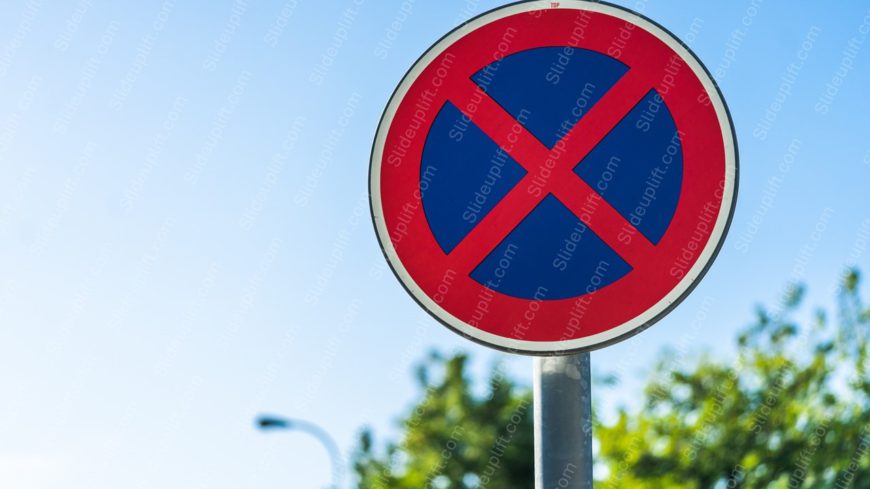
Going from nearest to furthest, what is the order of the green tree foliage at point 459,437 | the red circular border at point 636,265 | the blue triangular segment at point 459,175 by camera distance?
the red circular border at point 636,265 < the blue triangular segment at point 459,175 < the green tree foliage at point 459,437

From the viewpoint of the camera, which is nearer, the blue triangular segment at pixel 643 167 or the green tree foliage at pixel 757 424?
the blue triangular segment at pixel 643 167


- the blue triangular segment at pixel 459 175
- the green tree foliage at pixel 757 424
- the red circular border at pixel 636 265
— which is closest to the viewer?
the red circular border at pixel 636 265

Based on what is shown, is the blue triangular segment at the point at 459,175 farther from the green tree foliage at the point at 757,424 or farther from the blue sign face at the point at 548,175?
the green tree foliage at the point at 757,424

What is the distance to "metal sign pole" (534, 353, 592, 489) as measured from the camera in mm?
1525

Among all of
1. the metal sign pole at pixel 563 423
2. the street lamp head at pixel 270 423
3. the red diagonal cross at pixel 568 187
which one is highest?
the red diagonal cross at pixel 568 187

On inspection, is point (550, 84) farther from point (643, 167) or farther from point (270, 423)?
point (270, 423)

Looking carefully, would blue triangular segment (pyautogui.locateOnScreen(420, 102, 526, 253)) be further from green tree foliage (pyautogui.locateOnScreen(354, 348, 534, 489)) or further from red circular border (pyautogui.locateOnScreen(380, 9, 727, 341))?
green tree foliage (pyautogui.locateOnScreen(354, 348, 534, 489))

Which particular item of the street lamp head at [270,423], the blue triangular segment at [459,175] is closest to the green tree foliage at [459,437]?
the street lamp head at [270,423]

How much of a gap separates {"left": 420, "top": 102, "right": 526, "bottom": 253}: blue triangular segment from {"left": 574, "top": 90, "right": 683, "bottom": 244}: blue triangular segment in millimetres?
163

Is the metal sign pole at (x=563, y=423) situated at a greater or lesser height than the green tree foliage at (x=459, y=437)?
greater

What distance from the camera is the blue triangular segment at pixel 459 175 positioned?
1.84m

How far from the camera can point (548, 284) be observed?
69.3 inches

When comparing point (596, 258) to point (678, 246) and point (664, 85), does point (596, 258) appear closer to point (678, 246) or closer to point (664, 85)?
point (678, 246)

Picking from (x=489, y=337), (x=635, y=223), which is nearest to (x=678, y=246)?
(x=635, y=223)
